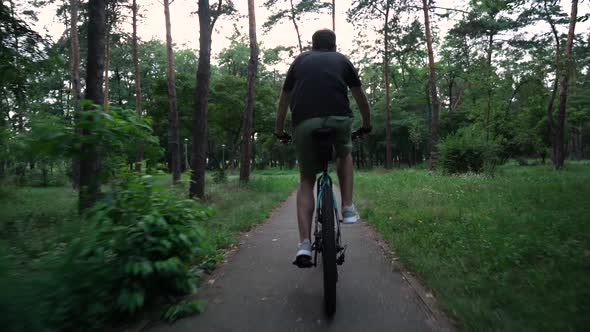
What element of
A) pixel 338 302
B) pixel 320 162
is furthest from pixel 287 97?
pixel 338 302

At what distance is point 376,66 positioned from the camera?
2677cm

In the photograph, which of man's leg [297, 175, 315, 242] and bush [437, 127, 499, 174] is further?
bush [437, 127, 499, 174]

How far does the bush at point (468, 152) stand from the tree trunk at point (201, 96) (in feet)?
32.2

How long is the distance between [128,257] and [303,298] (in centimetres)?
137

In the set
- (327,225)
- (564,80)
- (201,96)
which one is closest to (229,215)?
(201,96)

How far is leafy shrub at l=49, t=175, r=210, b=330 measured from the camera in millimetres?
2109

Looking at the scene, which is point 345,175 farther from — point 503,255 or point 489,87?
point 489,87

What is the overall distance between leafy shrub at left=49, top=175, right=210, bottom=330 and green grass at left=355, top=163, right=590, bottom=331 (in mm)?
2041

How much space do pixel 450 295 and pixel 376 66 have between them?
26.1 m

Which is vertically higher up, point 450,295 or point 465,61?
point 465,61

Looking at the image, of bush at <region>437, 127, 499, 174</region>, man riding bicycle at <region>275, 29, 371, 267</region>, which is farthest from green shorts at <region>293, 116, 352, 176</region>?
bush at <region>437, 127, 499, 174</region>

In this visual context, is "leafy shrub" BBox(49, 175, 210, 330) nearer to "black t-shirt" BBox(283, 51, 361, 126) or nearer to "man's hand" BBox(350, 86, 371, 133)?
"black t-shirt" BBox(283, 51, 361, 126)

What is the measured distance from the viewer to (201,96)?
29.5 ft

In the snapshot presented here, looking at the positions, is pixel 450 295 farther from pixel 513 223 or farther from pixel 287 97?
pixel 513 223
